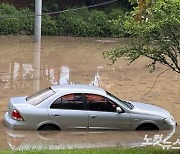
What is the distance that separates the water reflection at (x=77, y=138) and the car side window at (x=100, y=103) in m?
0.59

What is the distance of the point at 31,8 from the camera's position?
4294 cm

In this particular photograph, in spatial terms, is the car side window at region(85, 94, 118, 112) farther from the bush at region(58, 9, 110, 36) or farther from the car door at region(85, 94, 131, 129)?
the bush at region(58, 9, 110, 36)

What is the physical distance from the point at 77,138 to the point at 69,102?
929mm

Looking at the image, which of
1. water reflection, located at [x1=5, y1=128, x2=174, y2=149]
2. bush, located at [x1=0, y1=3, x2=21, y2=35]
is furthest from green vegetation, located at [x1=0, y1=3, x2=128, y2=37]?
water reflection, located at [x1=5, y1=128, x2=174, y2=149]

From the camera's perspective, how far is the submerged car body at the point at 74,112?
1134 centimetres

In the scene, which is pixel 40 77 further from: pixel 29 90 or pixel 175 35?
pixel 175 35

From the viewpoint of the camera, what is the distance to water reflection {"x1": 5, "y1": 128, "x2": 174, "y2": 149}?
34.4ft

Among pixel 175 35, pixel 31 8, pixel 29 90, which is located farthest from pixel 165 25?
pixel 31 8

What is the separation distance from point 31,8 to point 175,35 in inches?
1394

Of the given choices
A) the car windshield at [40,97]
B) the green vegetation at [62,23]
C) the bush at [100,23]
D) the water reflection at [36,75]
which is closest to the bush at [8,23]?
the green vegetation at [62,23]

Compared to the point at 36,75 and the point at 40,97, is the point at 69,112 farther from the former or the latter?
the point at 36,75

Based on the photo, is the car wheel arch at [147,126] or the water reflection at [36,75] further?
the water reflection at [36,75]

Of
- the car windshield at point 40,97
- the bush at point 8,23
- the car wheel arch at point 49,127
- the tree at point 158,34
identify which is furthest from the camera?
the bush at point 8,23

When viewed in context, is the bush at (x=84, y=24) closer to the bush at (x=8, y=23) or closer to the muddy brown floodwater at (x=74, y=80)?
the bush at (x=8, y=23)
